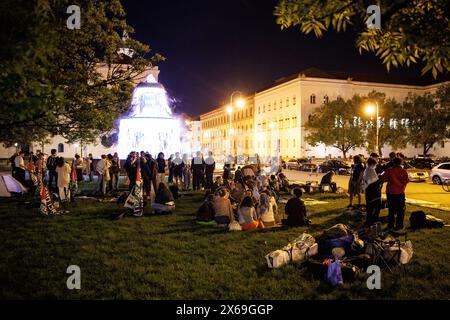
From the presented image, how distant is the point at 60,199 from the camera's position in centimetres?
1548

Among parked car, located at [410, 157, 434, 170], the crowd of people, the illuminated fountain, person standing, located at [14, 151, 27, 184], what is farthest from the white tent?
parked car, located at [410, 157, 434, 170]

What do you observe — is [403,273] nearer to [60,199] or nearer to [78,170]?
[60,199]

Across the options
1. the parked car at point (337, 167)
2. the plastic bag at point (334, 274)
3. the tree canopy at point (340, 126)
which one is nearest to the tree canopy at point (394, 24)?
the plastic bag at point (334, 274)

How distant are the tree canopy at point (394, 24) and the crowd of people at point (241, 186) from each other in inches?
225

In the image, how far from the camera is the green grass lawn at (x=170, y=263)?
236 inches

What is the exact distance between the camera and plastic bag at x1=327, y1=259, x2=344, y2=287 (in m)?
6.36

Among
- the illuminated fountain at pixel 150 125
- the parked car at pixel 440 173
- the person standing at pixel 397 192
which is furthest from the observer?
the illuminated fountain at pixel 150 125

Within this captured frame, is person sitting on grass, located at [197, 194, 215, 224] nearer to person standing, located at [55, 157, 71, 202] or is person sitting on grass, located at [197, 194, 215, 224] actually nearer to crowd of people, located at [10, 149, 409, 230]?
crowd of people, located at [10, 149, 409, 230]

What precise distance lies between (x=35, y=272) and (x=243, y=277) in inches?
151

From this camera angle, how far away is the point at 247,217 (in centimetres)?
1062

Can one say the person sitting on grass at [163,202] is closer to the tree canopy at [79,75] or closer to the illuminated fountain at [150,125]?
the tree canopy at [79,75]

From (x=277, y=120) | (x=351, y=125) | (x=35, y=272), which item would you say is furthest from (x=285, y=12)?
(x=277, y=120)

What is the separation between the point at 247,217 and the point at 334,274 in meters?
4.38

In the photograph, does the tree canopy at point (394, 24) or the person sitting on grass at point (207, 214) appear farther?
the person sitting on grass at point (207, 214)
